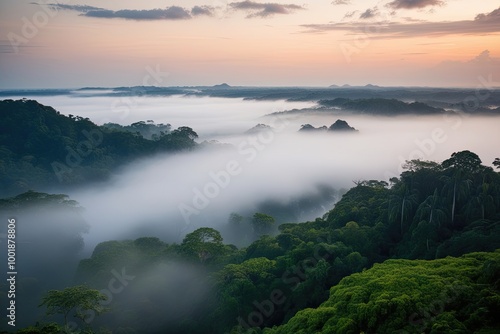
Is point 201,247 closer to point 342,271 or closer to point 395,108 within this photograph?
point 342,271

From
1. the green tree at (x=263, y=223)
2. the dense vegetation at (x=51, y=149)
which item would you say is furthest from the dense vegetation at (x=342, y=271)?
the dense vegetation at (x=51, y=149)

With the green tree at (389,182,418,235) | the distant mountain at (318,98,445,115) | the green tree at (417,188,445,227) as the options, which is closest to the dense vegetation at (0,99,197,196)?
the green tree at (389,182,418,235)

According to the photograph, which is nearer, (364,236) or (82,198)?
(364,236)

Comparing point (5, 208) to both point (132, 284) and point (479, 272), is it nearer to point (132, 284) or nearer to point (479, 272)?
point (132, 284)

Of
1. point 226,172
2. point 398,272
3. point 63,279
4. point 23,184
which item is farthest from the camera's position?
point 226,172

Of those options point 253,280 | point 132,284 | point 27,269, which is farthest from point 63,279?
point 253,280

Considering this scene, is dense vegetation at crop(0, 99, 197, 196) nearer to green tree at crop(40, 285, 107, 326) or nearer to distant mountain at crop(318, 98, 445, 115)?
green tree at crop(40, 285, 107, 326)

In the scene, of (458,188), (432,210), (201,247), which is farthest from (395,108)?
(201,247)
